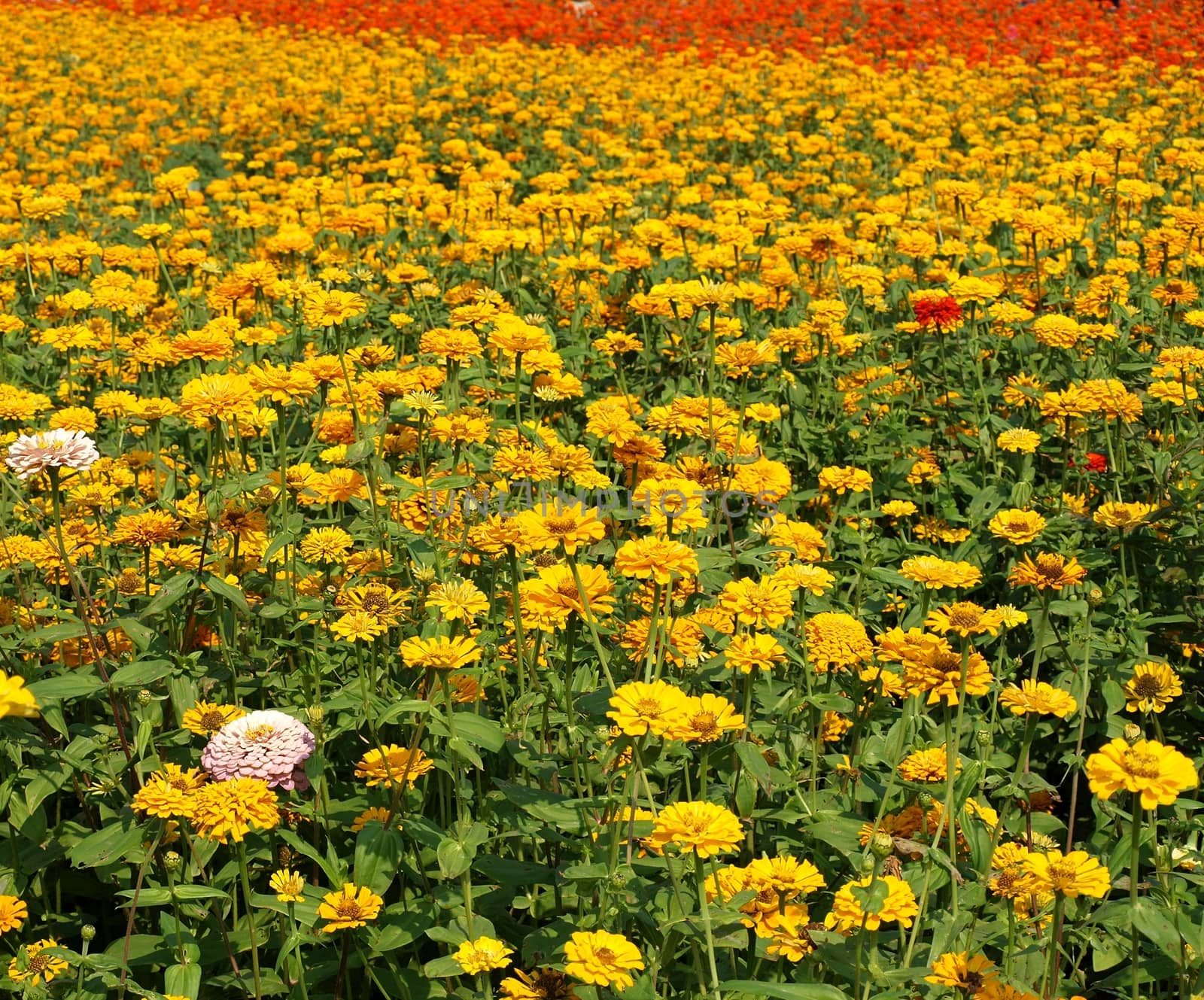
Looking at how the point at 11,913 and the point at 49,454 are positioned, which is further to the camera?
the point at 49,454

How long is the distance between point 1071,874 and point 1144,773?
0.23m

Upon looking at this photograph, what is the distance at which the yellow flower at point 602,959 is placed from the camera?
1.58 metres

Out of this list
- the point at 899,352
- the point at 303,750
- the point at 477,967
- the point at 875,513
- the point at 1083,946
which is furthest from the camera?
the point at 899,352

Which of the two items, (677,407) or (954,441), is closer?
(677,407)

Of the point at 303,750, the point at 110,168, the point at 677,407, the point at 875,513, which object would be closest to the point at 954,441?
the point at 875,513

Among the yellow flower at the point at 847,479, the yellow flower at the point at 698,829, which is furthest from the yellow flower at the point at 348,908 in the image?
the yellow flower at the point at 847,479

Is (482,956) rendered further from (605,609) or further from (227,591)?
(227,591)

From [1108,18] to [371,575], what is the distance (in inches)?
503

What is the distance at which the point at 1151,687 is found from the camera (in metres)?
2.45

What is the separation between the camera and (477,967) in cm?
173

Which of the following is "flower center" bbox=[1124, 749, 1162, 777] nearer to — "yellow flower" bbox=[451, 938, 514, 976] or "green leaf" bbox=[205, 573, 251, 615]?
"yellow flower" bbox=[451, 938, 514, 976]

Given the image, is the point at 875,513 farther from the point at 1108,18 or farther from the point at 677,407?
the point at 1108,18

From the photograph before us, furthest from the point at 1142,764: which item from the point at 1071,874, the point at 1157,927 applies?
the point at 1157,927

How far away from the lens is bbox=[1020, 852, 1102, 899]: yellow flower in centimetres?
168
